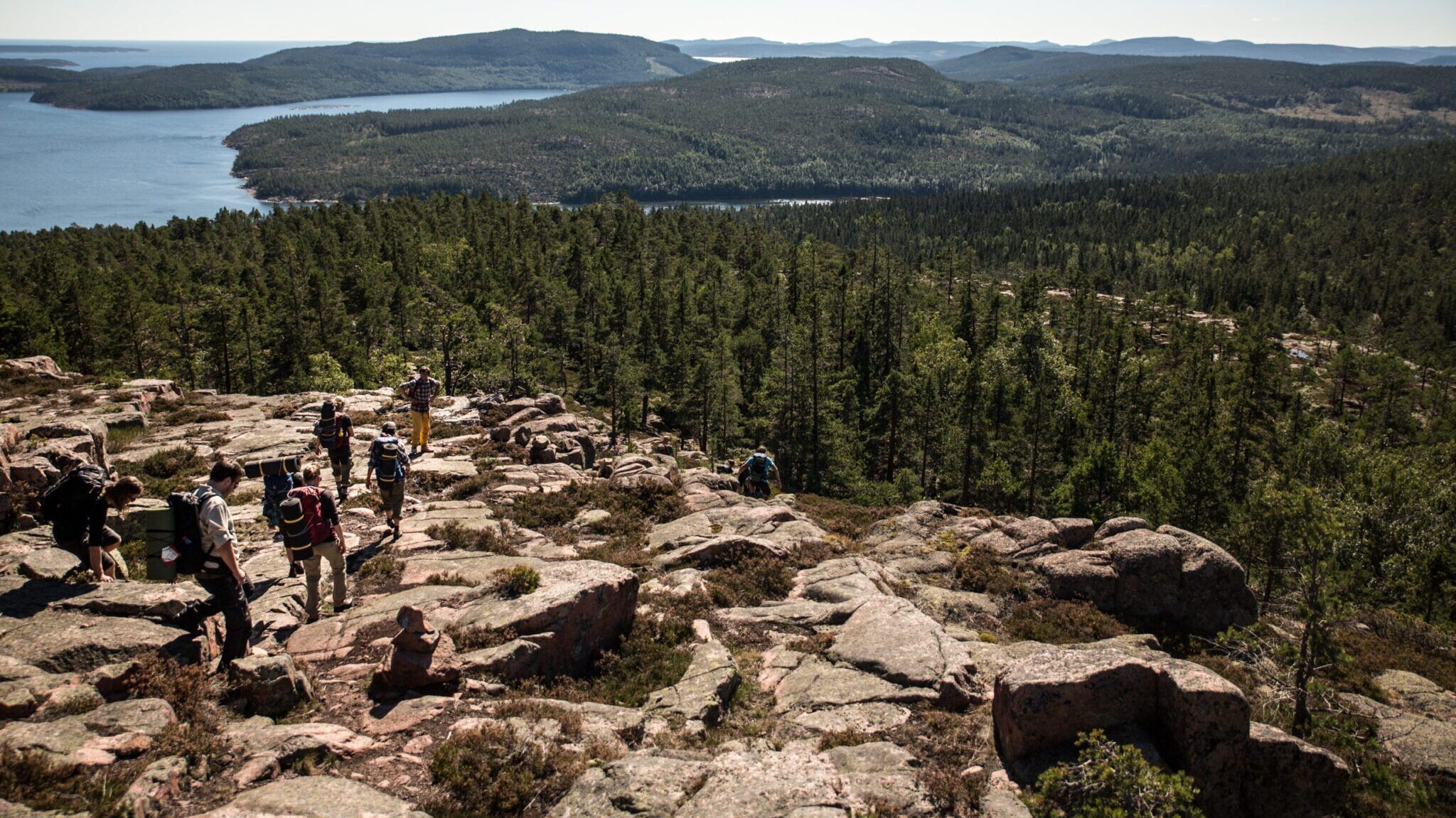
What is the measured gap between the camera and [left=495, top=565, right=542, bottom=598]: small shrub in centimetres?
1859

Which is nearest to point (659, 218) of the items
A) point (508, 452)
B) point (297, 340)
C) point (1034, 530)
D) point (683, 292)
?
point (683, 292)

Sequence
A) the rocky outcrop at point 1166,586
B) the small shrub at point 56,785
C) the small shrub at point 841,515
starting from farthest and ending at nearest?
1. the small shrub at point 841,515
2. the rocky outcrop at point 1166,586
3. the small shrub at point 56,785

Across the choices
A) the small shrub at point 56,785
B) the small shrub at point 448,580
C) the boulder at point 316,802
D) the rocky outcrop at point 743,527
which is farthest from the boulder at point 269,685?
the rocky outcrop at point 743,527

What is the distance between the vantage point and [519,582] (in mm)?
18641

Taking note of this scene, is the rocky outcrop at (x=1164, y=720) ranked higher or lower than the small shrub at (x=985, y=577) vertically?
higher

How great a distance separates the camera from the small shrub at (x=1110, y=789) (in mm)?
12250

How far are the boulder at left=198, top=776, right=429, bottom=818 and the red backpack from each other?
21.7 ft

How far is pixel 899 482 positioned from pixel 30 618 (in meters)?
54.9

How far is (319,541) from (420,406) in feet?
50.3

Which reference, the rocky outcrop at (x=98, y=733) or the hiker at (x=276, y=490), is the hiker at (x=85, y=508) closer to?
the hiker at (x=276, y=490)

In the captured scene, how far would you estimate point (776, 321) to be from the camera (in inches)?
3442

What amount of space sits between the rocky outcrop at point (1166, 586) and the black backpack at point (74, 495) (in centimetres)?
2517

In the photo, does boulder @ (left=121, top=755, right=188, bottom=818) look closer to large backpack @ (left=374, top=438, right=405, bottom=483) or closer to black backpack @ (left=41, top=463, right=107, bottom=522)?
black backpack @ (left=41, top=463, right=107, bottom=522)

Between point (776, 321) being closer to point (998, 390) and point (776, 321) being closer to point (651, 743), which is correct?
point (998, 390)
